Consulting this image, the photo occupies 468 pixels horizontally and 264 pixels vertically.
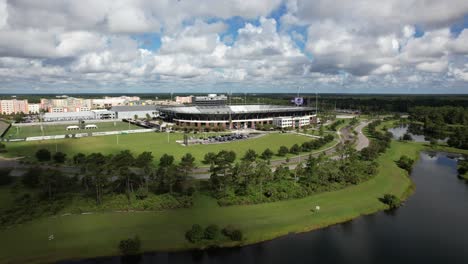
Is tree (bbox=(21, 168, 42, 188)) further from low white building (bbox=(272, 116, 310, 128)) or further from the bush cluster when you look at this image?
low white building (bbox=(272, 116, 310, 128))

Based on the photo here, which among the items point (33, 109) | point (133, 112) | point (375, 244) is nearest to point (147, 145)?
point (375, 244)

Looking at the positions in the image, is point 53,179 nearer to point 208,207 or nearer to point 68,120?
point 208,207

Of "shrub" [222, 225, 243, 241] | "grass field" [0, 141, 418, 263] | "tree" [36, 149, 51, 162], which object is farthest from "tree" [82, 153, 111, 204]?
"tree" [36, 149, 51, 162]

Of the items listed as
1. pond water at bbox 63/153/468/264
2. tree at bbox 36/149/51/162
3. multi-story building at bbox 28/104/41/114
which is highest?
multi-story building at bbox 28/104/41/114

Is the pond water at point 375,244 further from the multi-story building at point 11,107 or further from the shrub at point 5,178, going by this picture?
the multi-story building at point 11,107

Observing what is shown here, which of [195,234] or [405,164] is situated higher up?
[405,164]

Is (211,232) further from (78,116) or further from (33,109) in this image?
(33,109)

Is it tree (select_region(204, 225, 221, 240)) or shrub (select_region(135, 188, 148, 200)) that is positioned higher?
shrub (select_region(135, 188, 148, 200))
